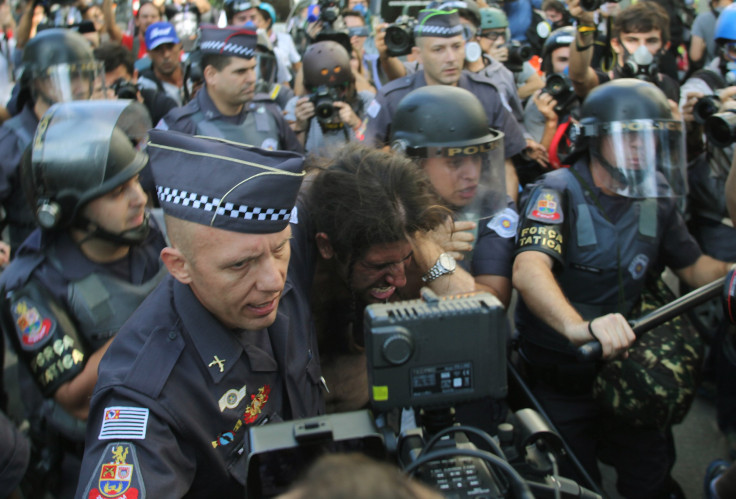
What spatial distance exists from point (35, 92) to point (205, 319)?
2.92 meters

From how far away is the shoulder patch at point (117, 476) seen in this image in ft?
4.21

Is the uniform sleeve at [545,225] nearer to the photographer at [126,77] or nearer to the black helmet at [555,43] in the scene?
the black helmet at [555,43]

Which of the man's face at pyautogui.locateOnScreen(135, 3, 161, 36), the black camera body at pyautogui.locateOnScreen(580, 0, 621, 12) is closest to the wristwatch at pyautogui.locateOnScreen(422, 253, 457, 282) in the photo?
the black camera body at pyautogui.locateOnScreen(580, 0, 621, 12)

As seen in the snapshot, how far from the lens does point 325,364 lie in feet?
7.86

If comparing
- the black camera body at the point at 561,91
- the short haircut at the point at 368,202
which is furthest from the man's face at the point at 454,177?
the black camera body at the point at 561,91

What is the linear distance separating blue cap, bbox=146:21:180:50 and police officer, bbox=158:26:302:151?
1.94 metres

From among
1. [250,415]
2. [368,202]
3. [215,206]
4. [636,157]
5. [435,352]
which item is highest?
[215,206]

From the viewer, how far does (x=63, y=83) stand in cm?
385

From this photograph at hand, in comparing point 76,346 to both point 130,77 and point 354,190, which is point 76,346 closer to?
point 354,190

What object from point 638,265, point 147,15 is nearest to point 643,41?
point 638,265

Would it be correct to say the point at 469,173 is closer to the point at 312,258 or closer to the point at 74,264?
the point at 312,258

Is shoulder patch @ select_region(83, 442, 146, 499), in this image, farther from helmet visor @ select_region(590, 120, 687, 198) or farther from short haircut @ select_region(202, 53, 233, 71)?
short haircut @ select_region(202, 53, 233, 71)

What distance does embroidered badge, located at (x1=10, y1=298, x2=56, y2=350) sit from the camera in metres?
2.07

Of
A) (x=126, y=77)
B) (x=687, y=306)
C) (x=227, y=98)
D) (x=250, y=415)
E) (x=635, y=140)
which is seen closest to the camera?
(x=250, y=415)
